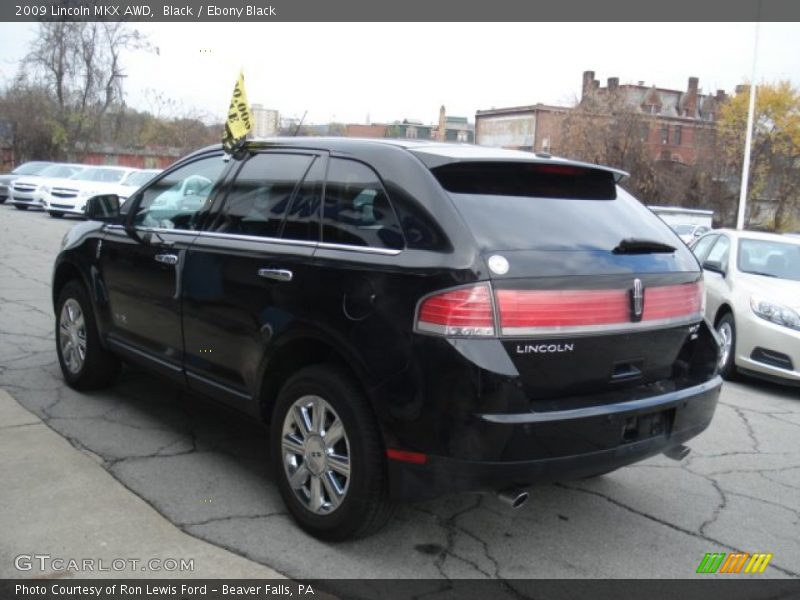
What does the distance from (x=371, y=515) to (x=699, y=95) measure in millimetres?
81976

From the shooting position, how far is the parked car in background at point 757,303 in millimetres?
7180

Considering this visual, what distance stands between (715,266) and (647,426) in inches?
224

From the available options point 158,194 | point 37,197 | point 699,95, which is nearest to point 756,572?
point 158,194

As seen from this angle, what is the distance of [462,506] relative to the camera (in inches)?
158

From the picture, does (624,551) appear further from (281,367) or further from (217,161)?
(217,161)

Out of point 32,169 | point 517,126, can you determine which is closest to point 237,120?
point 32,169

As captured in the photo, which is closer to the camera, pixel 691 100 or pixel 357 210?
pixel 357 210

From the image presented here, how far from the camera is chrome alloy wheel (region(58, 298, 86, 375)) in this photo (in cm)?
546

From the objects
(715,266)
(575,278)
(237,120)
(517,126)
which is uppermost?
(517,126)

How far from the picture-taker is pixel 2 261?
12.4m

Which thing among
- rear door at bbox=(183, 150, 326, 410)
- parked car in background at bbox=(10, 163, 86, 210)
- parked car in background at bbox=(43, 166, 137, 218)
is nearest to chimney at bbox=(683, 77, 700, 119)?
parked car in background at bbox=(10, 163, 86, 210)

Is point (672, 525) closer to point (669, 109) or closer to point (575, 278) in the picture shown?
point (575, 278)

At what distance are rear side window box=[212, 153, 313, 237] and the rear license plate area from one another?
1901 millimetres

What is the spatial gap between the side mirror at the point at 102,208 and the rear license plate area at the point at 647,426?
12.3ft
